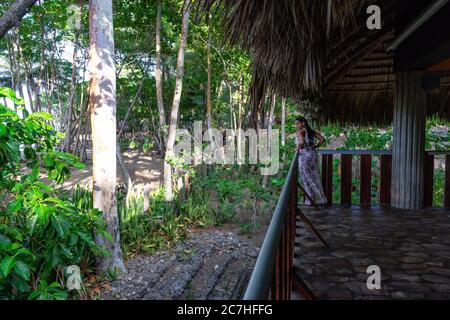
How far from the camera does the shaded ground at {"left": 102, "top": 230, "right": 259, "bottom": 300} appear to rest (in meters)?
5.60

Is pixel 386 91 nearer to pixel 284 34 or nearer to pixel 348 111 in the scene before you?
pixel 348 111

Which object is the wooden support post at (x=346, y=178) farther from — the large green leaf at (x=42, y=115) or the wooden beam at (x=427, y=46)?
the large green leaf at (x=42, y=115)

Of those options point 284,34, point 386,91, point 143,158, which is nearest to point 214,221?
point 386,91

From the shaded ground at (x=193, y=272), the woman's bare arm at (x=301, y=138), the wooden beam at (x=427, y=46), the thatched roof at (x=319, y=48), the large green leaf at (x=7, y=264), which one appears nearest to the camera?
the thatched roof at (x=319, y=48)

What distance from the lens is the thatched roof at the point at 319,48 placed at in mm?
3105

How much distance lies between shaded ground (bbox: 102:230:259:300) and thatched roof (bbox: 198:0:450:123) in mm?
2611

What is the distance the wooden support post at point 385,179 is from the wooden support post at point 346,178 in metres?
0.39

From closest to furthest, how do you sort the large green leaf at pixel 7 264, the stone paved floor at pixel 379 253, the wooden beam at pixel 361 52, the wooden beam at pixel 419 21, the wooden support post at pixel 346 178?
the stone paved floor at pixel 379 253 < the large green leaf at pixel 7 264 < the wooden beam at pixel 419 21 < the wooden beam at pixel 361 52 < the wooden support post at pixel 346 178

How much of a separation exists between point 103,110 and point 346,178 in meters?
3.24

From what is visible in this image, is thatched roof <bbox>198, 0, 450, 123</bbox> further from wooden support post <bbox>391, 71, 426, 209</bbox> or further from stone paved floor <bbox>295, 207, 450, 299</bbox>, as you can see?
stone paved floor <bbox>295, 207, 450, 299</bbox>

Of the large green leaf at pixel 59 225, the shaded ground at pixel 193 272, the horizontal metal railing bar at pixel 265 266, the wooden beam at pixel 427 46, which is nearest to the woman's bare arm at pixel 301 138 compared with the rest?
the wooden beam at pixel 427 46
